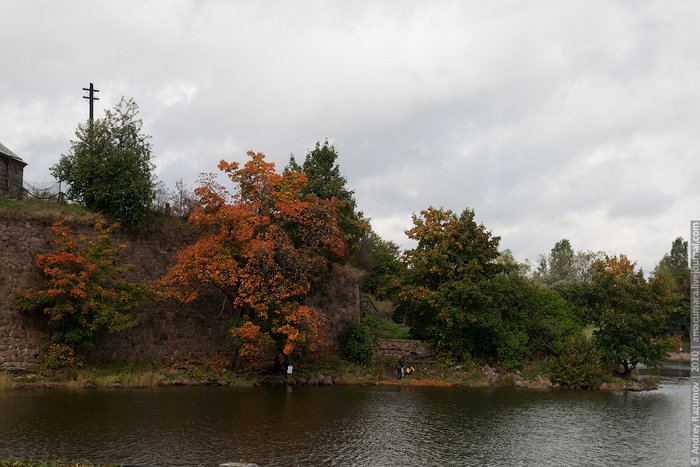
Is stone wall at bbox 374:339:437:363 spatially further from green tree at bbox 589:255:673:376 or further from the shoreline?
green tree at bbox 589:255:673:376

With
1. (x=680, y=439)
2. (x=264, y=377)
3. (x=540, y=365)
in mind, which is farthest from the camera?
(x=540, y=365)

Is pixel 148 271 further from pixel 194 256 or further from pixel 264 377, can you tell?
pixel 264 377

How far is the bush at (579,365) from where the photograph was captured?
34.5 metres

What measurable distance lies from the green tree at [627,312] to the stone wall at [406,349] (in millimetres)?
11879

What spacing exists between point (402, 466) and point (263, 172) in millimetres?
20428

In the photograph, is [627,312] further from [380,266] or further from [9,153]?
[9,153]

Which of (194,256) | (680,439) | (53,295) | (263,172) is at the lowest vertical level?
(680,439)

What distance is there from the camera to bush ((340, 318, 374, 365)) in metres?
37.3

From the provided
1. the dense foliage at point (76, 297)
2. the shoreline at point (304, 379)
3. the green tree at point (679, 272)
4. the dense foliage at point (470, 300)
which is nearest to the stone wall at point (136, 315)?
the dense foliage at point (76, 297)

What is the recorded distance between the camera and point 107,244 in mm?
30250

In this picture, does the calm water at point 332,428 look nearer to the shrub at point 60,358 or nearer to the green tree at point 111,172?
the shrub at point 60,358

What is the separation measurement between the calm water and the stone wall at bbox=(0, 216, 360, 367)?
5125 mm

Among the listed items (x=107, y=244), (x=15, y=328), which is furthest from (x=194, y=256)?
(x=15, y=328)

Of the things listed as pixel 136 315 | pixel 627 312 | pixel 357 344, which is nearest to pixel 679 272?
pixel 627 312
